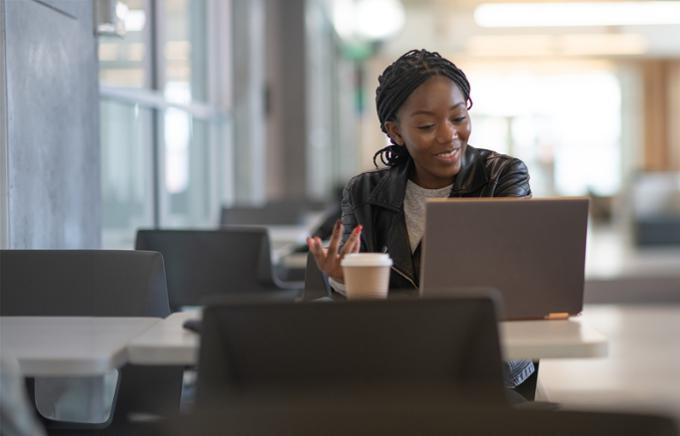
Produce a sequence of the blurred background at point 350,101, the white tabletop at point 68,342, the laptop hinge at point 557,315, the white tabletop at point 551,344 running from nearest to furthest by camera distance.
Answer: the white tabletop at point 68,342, the white tabletop at point 551,344, the laptop hinge at point 557,315, the blurred background at point 350,101

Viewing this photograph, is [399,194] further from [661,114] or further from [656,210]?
[661,114]

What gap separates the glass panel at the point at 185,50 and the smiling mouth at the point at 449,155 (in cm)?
313

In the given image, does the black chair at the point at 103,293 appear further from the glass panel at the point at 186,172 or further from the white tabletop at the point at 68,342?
the glass panel at the point at 186,172

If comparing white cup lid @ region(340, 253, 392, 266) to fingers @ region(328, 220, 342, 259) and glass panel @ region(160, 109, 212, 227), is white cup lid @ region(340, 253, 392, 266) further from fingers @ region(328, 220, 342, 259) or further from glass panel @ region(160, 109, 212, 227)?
glass panel @ region(160, 109, 212, 227)

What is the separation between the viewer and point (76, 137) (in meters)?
3.27

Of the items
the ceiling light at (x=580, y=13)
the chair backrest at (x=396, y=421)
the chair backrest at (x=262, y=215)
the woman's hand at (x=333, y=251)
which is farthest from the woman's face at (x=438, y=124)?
the ceiling light at (x=580, y=13)

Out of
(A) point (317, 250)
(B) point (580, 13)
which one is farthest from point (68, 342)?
(B) point (580, 13)

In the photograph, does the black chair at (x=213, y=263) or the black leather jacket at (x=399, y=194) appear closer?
the black leather jacket at (x=399, y=194)

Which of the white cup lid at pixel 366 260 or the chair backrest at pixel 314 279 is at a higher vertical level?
the white cup lid at pixel 366 260

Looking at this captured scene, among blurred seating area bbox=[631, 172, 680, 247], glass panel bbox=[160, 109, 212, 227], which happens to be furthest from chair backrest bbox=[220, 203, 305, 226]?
blurred seating area bbox=[631, 172, 680, 247]

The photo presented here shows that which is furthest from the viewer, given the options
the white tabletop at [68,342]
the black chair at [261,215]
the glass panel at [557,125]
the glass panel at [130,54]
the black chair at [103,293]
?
the glass panel at [557,125]

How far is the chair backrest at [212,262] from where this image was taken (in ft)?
11.3

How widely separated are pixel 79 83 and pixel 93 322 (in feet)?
5.00

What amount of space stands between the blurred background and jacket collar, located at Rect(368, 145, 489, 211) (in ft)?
4.85
